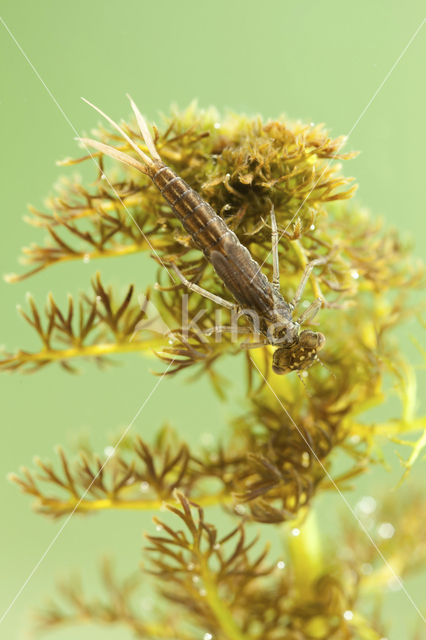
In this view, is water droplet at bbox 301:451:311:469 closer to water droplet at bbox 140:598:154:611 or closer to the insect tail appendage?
the insect tail appendage

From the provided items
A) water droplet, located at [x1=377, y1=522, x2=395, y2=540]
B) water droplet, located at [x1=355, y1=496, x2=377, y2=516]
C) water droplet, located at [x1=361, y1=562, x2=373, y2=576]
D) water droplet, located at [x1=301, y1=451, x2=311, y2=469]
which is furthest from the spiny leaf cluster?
water droplet, located at [x1=355, y1=496, x2=377, y2=516]

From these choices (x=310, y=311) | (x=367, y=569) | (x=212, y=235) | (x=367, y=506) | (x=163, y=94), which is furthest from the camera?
(x=367, y=506)

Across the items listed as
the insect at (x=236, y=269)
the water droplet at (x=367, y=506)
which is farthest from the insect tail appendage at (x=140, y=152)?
the water droplet at (x=367, y=506)

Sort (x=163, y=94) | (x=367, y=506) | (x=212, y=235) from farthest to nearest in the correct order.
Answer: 1. (x=367, y=506)
2. (x=163, y=94)
3. (x=212, y=235)

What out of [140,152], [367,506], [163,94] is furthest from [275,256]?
[367,506]

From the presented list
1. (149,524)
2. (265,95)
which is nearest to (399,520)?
(149,524)

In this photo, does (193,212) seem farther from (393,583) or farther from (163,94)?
(393,583)

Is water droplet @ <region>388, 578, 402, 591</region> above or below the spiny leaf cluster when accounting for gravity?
below
